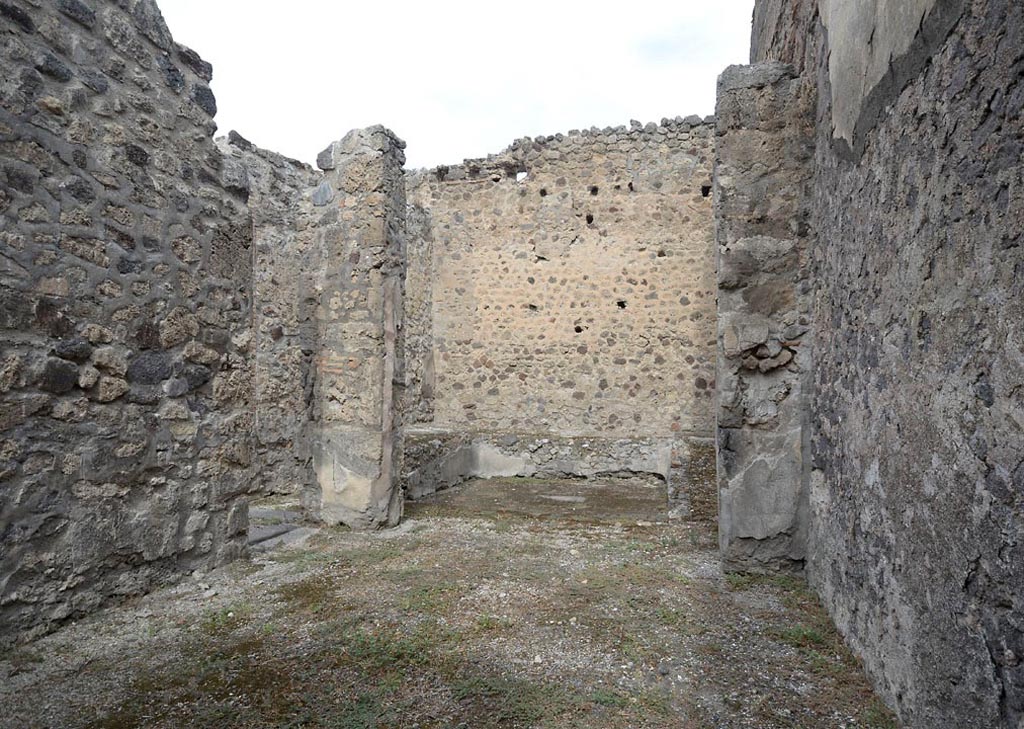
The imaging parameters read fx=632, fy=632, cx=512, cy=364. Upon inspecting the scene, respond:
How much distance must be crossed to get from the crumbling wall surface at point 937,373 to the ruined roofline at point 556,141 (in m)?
6.69

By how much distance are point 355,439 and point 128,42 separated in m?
2.94

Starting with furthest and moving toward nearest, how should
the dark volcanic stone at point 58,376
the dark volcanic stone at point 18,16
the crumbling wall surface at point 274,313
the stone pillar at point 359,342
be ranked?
the crumbling wall surface at point 274,313 → the stone pillar at point 359,342 → the dark volcanic stone at point 58,376 → the dark volcanic stone at point 18,16

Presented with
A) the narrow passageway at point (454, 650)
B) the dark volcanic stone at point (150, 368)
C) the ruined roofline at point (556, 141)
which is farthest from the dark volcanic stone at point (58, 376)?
the ruined roofline at point (556, 141)

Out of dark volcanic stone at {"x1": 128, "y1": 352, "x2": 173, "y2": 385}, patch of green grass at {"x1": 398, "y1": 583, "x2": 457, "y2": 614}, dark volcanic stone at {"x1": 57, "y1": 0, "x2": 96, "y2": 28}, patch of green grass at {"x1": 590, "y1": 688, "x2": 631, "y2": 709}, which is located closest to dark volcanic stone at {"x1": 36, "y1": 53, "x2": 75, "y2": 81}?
dark volcanic stone at {"x1": 57, "y1": 0, "x2": 96, "y2": 28}

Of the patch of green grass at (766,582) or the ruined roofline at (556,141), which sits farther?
the ruined roofline at (556,141)

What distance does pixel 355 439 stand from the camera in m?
5.01

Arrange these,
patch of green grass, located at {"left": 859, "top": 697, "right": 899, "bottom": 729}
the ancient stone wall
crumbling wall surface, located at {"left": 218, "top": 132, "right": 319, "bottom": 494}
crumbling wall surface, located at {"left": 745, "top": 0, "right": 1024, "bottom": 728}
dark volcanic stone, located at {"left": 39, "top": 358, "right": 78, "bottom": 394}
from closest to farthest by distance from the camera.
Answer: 1. crumbling wall surface, located at {"left": 745, "top": 0, "right": 1024, "bottom": 728}
2. patch of green grass, located at {"left": 859, "top": 697, "right": 899, "bottom": 729}
3. dark volcanic stone, located at {"left": 39, "top": 358, "right": 78, "bottom": 394}
4. crumbling wall surface, located at {"left": 218, "top": 132, "right": 319, "bottom": 494}
5. the ancient stone wall

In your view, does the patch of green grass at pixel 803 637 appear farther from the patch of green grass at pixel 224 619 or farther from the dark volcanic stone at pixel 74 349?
the dark volcanic stone at pixel 74 349

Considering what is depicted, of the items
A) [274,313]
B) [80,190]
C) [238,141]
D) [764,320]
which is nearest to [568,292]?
[274,313]

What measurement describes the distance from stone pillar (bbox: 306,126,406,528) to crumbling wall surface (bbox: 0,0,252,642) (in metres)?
1.12

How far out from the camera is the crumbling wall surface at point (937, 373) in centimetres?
148

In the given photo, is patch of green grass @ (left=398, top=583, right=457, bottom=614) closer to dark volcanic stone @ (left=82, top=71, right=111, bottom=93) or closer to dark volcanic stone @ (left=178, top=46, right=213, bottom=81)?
dark volcanic stone @ (left=82, top=71, right=111, bottom=93)

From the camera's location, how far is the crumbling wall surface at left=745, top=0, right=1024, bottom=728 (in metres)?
1.48

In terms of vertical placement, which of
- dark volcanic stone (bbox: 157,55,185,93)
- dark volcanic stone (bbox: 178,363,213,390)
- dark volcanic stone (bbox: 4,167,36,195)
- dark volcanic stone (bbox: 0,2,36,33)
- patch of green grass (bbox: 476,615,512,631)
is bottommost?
patch of green grass (bbox: 476,615,512,631)
